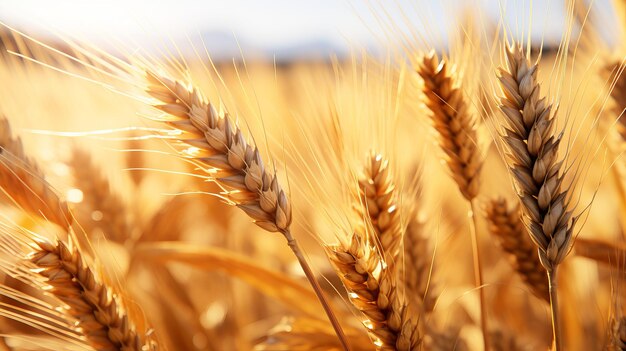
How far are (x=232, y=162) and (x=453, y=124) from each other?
39 centimetres

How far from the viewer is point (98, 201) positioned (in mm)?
1304

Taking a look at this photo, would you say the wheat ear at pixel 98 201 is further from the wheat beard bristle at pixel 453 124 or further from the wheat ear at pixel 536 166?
the wheat ear at pixel 536 166

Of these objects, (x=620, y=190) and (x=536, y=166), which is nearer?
(x=536, y=166)

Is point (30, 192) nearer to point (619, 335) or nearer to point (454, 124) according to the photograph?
point (454, 124)

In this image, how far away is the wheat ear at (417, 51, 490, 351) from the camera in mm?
833

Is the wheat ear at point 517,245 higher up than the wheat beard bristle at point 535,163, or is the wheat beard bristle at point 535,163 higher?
the wheat beard bristle at point 535,163

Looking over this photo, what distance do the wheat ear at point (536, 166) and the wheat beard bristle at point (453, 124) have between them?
0.16 m

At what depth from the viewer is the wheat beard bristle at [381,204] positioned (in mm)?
776

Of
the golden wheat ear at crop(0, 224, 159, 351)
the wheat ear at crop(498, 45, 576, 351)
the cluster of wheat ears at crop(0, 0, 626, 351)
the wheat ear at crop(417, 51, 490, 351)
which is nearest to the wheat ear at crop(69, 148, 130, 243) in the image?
the cluster of wheat ears at crop(0, 0, 626, 351)

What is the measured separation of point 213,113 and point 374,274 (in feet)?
0.98

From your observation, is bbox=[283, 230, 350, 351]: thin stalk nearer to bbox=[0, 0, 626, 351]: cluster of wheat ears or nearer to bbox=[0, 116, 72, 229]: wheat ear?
bbox=[0, 0, 626, 351]: cluster of wheat ears

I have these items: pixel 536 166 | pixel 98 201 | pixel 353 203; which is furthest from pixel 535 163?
pixel 98 201

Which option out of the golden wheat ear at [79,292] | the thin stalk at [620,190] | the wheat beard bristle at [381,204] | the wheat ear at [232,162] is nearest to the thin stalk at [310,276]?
the wheat ear at [232,162]

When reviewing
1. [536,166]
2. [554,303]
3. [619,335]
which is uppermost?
[536,166]
